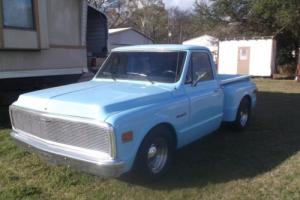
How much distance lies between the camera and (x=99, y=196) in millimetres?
4332

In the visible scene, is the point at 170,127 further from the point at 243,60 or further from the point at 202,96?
the point at 243,60

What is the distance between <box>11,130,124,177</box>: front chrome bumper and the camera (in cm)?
391

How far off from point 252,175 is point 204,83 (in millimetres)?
1619

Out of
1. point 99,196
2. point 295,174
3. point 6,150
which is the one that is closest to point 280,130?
point 295,174

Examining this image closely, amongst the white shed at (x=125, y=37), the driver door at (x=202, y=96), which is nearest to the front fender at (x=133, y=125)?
the driver door at (x=202, y=96)

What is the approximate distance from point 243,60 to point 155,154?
1872cm

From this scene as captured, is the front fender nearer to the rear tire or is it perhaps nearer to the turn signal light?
the turn signal light

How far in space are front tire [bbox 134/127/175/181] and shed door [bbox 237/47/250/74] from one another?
18203 millimetres

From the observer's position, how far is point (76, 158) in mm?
4082

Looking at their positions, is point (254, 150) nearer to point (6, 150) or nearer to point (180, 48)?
point (180, 48)

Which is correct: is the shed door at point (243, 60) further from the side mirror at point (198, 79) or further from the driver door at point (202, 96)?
the side mirror at point (198, 79)

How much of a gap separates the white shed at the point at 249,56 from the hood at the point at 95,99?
697 inches

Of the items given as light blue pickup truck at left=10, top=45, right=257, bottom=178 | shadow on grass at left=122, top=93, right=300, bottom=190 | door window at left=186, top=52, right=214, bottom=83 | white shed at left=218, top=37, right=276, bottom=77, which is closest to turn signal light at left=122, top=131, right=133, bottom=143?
light blue pickup truck at left=10, top=45, right=257, bottom=178

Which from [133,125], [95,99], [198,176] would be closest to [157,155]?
[198,176]
